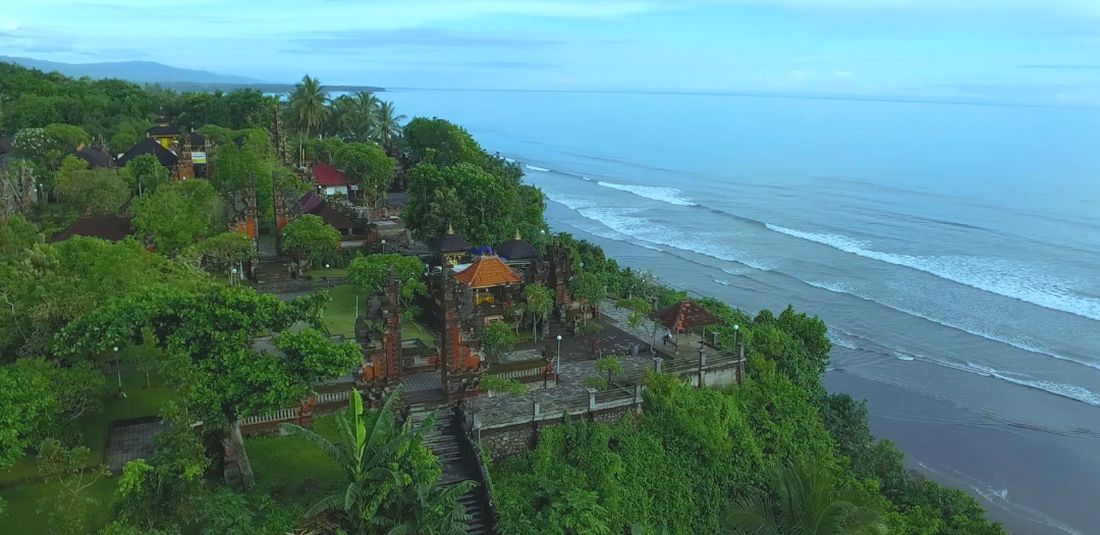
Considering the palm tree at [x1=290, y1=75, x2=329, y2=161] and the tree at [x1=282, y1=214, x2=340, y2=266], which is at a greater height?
the palm tree at [x1=290, y1=75, x2=329, y2=161]

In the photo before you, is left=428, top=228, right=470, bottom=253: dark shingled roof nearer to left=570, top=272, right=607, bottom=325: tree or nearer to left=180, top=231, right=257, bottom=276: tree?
left=180, top=231, right=257, bottom=276: tree

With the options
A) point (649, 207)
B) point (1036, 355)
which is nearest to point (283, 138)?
point (649, 207)

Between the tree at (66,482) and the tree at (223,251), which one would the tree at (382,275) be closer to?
the tree at (223,251)

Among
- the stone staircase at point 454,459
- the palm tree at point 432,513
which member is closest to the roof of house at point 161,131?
the stone staircase at point 454,459

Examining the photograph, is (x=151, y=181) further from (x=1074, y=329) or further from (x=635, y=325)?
(x=1074, y=329)

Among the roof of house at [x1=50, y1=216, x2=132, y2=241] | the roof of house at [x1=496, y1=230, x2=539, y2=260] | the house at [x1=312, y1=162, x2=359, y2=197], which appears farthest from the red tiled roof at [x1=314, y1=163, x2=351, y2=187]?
the roof of house at [x1=496, y1=230, x2=539, y2=260]

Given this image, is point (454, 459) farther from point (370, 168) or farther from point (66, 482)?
point (370, 168)

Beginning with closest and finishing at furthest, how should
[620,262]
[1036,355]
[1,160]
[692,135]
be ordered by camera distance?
[1036,355]
[620,262]
[1,160]
[692,135]

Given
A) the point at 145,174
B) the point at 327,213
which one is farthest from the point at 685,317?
the point at 145,174
